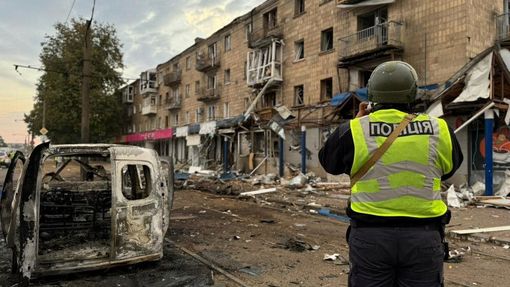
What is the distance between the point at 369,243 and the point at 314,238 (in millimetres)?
6212

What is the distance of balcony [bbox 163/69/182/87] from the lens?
144 feet

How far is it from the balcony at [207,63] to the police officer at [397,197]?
34642mm

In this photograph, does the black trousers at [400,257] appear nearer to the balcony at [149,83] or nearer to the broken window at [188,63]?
the broken window at [188,63]

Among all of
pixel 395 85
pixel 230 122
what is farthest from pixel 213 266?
pixel 230 122

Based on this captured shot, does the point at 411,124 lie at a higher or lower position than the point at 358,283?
higher

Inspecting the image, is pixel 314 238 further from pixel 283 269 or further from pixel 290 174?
pixel 290 174

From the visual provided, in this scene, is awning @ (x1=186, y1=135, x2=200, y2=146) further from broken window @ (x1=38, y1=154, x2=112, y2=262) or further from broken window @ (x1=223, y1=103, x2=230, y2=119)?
broken window @ (x1=38, y1=154, x2=112, y2=262)

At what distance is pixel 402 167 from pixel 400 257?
1.43 ft

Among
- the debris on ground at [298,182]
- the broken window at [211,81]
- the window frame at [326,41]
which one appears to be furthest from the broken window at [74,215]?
the broken window at [211,81]

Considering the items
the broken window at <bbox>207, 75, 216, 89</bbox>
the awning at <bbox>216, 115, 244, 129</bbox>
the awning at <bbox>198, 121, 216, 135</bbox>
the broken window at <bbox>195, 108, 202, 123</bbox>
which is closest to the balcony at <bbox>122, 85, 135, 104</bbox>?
the broken window at <bbox>195, 108, 202, 123</bbox>

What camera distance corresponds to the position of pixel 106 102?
46.5 meters

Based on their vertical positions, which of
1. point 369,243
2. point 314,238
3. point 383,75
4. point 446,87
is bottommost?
point 314,238

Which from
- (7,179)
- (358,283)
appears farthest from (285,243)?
(358,283)

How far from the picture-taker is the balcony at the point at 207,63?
36.3m
